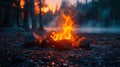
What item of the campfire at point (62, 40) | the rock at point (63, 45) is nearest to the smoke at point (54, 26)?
the campfire at point (62, 40)

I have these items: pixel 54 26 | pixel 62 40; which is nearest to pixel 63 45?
pixel 62 40

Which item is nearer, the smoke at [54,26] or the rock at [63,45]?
the rock at [63,45]

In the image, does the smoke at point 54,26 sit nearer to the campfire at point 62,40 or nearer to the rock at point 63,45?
the campfire at point 62,40

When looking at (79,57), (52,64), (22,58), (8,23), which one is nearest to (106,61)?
(79,57)

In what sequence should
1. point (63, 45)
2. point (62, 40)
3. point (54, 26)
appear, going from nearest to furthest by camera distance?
point (63, 45) → point (62, 40) → point (54, 26)

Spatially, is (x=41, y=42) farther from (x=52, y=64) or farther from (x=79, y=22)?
(x=79, y=22)

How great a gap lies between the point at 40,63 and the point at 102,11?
88980mm

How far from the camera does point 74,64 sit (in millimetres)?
10547

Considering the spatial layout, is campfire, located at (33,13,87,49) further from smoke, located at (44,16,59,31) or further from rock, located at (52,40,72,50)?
smoke, located at (44,16,59,31)

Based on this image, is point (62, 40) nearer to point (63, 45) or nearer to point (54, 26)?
point (63, 45)

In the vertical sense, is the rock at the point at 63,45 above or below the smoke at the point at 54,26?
above

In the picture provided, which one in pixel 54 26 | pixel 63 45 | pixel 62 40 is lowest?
pixel 54 26

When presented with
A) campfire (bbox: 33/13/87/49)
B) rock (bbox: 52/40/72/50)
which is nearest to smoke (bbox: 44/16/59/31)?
campfire (bbox: 33/13/87/49)

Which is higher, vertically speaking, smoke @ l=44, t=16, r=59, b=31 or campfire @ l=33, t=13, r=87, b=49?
campfire @ l=33, t=13, r=87, b=49
